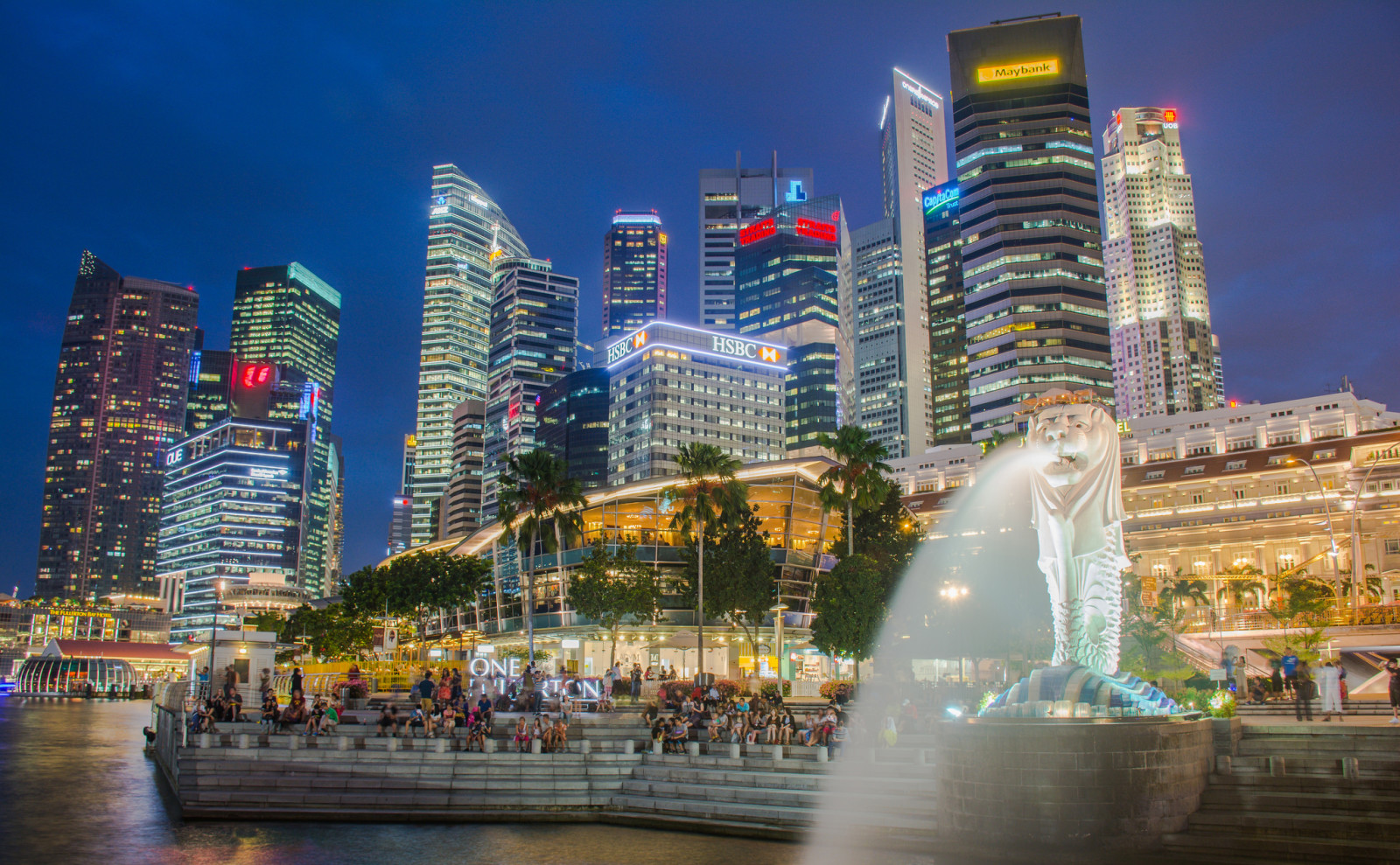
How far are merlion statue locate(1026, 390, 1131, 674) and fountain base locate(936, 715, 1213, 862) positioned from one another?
273 cm

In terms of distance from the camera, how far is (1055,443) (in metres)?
23.0

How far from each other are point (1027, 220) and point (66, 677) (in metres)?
164

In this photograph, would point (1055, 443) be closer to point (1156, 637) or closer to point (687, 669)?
point (1156, 637)

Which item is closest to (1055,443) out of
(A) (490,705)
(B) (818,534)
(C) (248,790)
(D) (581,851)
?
(D) (581,851)

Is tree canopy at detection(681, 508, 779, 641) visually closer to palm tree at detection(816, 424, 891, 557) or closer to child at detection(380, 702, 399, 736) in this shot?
palm tree at detection(816, 424, 891, 557)

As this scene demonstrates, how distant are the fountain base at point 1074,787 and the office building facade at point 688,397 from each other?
146 m

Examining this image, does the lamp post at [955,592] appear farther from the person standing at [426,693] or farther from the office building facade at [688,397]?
the office building facade at [688,397]

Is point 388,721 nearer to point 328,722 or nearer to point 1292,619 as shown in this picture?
point 328,722

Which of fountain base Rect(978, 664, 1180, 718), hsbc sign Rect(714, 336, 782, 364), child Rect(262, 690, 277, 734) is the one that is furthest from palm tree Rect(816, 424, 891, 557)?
hsbc sign Rect(714, 336, 782, 364)

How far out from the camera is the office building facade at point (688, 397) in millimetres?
170750

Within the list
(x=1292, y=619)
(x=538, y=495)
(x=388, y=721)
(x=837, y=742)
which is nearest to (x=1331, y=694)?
(x=837, y=742)

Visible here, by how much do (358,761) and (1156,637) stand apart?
34055 mm

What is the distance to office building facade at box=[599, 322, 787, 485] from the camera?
170750 millimetres

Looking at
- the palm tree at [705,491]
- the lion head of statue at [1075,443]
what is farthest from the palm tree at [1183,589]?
the lion head of statue at [1075,443]
